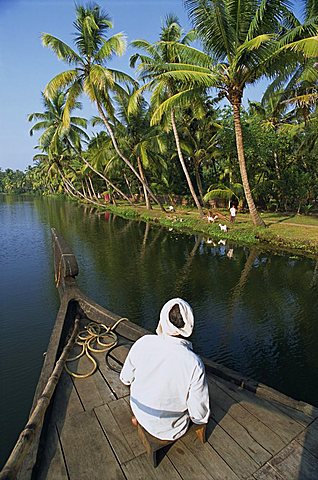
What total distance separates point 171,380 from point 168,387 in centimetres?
6

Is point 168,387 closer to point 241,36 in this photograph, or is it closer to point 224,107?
point 241,36

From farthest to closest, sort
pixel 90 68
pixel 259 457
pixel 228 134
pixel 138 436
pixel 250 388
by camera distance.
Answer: pixel 228 134 → pixel 90 68 → pixel 250 388 → pixel 138 436 → pixel 259 457

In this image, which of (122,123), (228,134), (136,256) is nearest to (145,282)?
(136,256)

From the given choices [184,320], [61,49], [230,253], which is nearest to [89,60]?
[61,49]

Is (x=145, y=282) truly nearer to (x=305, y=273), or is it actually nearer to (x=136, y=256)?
(x=136, y=256)

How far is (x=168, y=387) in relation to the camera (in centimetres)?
218

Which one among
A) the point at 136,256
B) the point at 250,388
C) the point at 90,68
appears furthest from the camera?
the point at 90,68

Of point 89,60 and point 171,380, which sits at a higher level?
point 89,60

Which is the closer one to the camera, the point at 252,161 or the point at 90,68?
the point at 90,68

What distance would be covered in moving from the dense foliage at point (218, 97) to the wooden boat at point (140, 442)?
12.5m

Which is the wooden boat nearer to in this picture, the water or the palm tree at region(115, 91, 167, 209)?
the water

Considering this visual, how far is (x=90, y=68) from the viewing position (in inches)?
711

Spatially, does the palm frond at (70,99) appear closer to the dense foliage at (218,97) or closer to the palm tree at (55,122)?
the dense foliage at (218,97)

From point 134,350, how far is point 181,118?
23.6 metres
